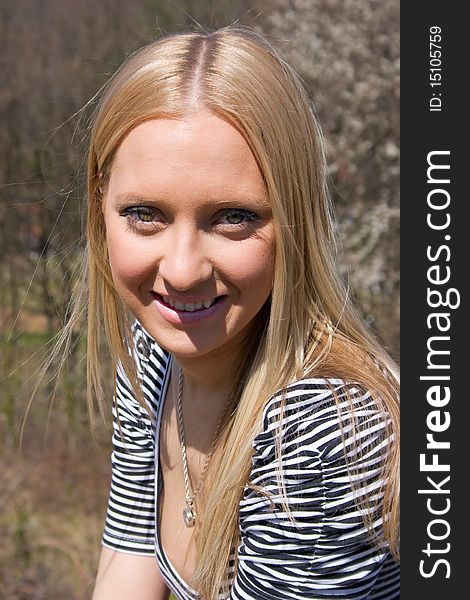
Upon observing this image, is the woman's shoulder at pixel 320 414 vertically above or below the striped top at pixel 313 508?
above

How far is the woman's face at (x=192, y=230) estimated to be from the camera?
5.01ft

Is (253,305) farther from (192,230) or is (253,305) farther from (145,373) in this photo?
(145,373)

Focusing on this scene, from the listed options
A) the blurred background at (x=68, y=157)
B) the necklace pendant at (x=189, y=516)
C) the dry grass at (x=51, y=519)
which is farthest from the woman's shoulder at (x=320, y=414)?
the blurred background at (x=68, y=157)

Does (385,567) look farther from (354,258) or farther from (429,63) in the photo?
(354,258)

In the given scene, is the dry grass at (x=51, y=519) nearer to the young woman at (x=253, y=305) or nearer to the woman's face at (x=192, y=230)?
the young woman at (x=253, y=305)

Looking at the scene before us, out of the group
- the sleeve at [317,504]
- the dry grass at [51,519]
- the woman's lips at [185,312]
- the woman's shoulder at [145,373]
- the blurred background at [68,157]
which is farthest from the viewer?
the blurred background at [68,157]

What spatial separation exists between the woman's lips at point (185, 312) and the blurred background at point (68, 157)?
3.31m

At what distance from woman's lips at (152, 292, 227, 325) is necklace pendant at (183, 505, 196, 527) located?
0.49 m

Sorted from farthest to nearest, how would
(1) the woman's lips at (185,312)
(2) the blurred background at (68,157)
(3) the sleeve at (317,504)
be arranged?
→ (2) the blurred background at (68,157) < (1) the woman's lips at (185,312) < (3) the sleeve at (317,504)

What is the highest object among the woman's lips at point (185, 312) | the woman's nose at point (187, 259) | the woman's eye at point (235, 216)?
the woman's eye at point (235, 216)

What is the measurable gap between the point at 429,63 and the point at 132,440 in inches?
43.2

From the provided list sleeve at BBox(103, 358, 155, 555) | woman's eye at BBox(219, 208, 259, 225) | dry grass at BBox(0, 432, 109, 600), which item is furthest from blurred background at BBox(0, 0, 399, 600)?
woman's eye at BBox(219, 208, 259, 225)

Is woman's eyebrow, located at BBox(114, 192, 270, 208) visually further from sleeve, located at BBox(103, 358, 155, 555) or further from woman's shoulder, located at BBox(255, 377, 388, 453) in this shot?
sleeve, located at BBox(103, 358, 155, 555)

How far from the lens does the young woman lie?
1527 millimetres
